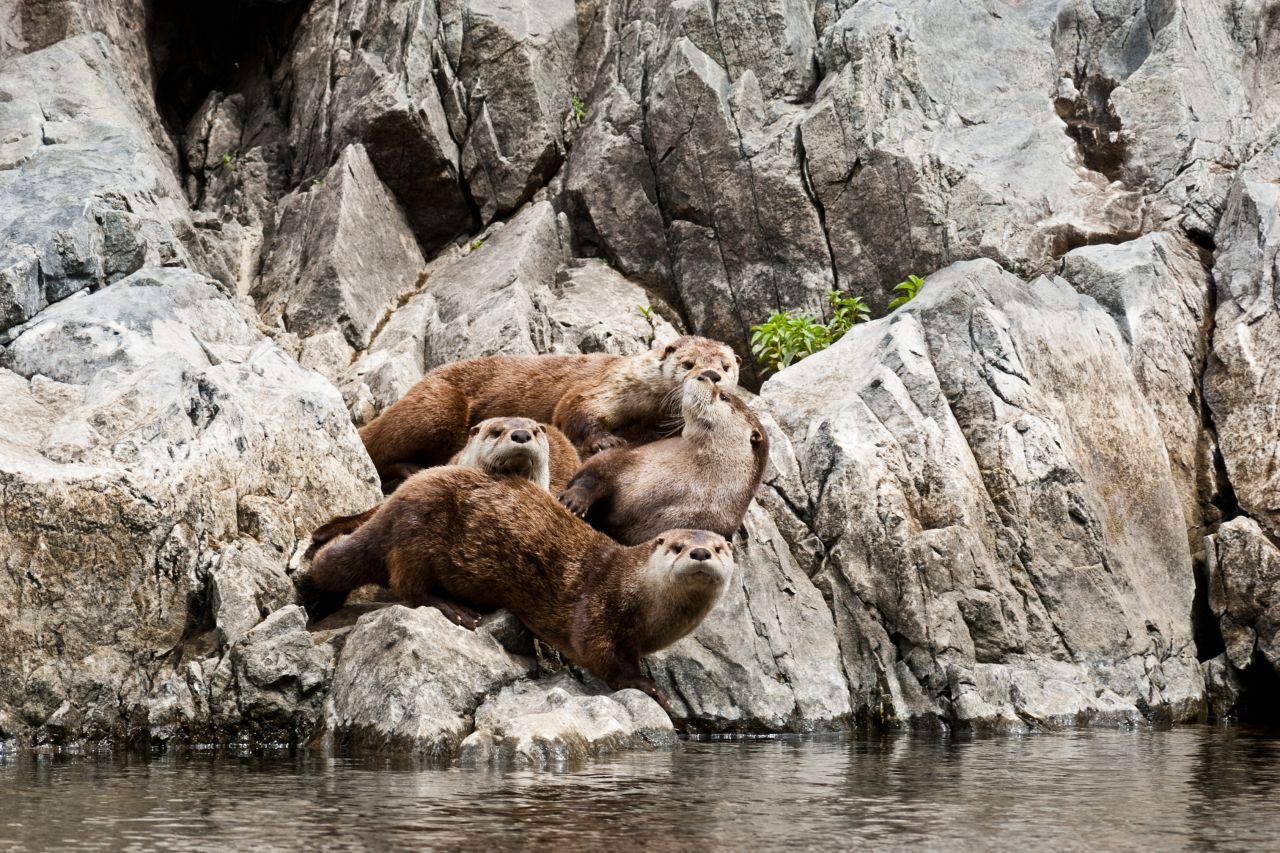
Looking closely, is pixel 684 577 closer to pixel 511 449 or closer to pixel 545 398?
pixel 511 449

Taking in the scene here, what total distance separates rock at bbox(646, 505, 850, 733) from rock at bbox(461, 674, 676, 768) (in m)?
0.96

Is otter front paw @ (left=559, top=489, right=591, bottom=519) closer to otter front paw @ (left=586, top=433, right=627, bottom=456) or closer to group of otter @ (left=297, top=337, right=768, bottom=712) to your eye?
group of otter @ (left=297, top=337, right=768, bottom=712)

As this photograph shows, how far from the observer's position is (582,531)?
7.61 metres

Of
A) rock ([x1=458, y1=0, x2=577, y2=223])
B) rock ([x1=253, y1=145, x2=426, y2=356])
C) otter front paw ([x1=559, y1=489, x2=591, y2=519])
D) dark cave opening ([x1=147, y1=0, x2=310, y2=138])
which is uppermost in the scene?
dark cave opening ([x1=147, y1=0, x2=310, y2=138])

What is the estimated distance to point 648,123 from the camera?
14.7 metres

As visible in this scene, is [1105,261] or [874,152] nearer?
[1105,261]

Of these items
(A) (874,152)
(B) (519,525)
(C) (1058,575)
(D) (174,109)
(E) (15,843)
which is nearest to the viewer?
(E) (15,843)

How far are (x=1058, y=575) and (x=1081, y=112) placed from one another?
6.57 m

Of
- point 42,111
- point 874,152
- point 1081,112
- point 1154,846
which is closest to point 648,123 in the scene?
point 874,152

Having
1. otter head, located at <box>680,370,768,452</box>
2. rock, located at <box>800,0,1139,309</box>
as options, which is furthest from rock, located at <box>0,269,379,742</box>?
rock, located at <box>800,0,1139,309</box>

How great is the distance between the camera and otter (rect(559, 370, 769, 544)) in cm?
805

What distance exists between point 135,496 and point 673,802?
3683 mm

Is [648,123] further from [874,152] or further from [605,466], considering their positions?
[605,466]

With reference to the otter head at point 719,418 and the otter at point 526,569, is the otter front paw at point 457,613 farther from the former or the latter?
the otter head at point 719,418
